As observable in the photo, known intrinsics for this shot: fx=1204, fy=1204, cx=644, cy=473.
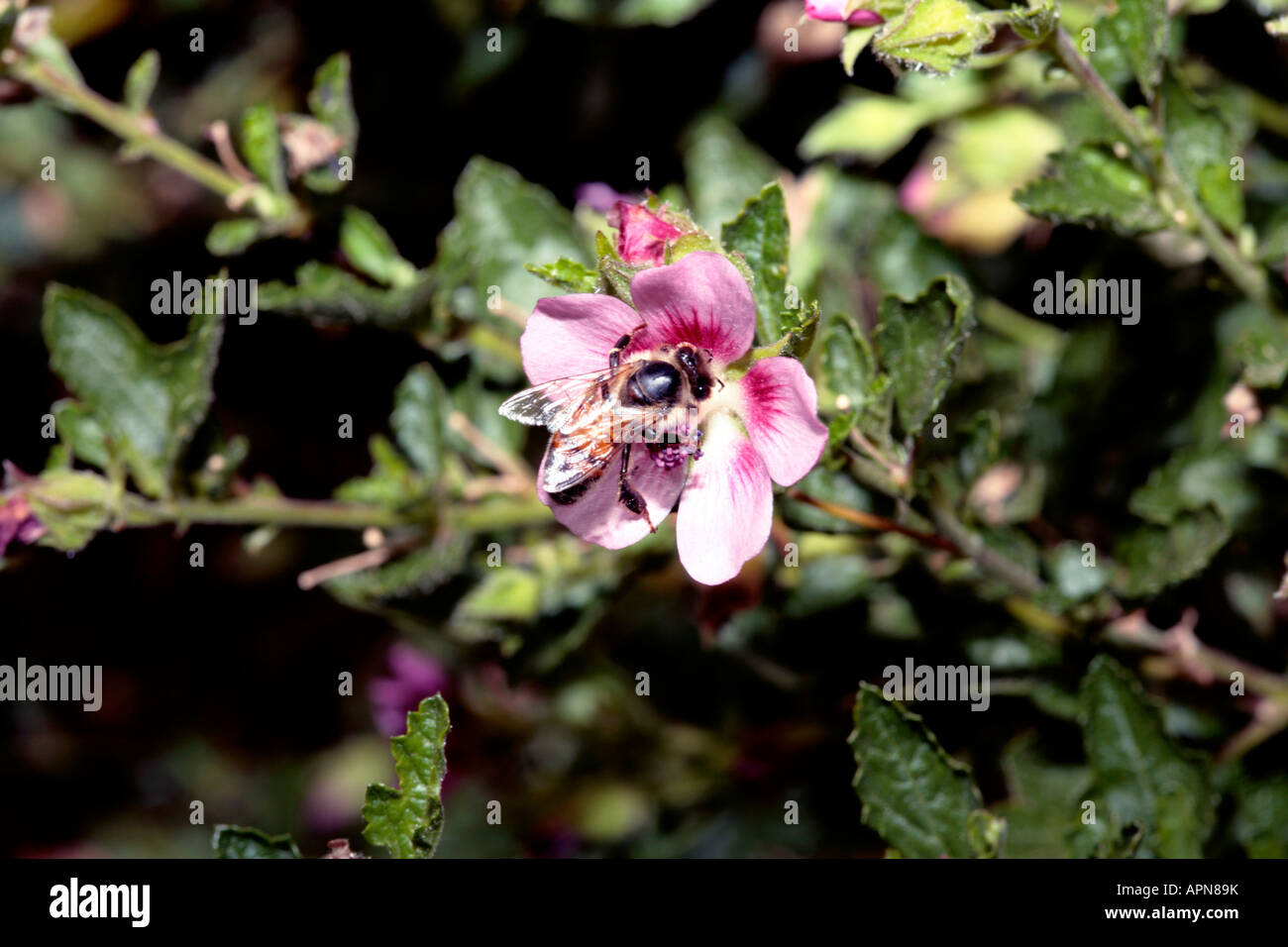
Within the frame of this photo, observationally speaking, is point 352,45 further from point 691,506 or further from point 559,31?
point 691,506

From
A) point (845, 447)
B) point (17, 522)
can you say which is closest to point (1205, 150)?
point (845, 447)

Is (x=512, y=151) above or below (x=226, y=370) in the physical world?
above

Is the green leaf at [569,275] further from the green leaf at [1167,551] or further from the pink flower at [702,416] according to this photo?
the green leaf at [1167,551]

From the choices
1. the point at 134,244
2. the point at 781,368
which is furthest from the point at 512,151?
the point at 781,368

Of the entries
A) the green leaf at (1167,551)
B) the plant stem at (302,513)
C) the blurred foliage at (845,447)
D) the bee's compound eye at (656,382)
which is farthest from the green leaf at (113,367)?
the green leaf at (1167,551)

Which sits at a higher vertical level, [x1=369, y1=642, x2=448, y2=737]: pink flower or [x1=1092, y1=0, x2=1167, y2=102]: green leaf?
[x1=1092, y1=0, x2=1167, y2=102]: green leaf

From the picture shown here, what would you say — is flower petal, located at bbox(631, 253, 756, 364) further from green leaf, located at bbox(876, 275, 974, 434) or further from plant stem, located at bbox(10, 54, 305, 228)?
plant stem, located at bbox(10, 54, 305, 228)

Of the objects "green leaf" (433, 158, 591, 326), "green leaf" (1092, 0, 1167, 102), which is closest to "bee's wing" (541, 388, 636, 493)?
"green leaf" (433, 158, 591, 326)
